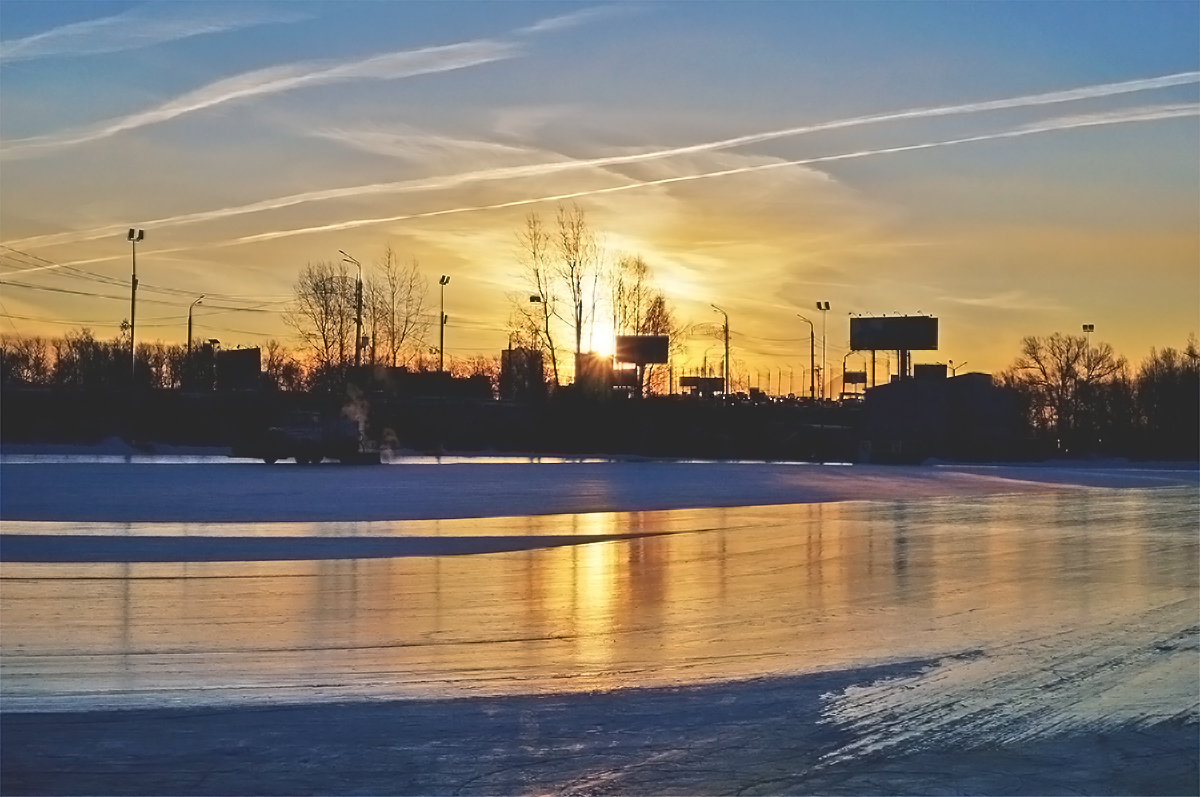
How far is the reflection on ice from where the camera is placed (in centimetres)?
1036

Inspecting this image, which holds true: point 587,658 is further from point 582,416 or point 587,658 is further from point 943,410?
point 943,410

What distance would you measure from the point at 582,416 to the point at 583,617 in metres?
79.1

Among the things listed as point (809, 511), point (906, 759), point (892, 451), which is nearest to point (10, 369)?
point (892, 451)

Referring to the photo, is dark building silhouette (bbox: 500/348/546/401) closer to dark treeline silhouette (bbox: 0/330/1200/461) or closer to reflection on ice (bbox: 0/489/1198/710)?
dark treeline silhouette (bbox: 0/330/1200/461)

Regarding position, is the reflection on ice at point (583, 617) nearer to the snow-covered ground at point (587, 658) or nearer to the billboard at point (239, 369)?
the snow-covered ground at point (587, 658)

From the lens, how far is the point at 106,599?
46.3 feet

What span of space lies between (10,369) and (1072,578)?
481 ft

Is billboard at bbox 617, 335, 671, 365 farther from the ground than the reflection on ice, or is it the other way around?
billboard at bbox 617, 335, 671, 365

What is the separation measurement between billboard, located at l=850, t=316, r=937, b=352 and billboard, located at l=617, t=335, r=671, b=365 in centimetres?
3769

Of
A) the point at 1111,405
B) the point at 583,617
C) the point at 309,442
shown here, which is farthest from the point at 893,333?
the point at 583,617

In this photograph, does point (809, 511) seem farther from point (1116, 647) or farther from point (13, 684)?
point (13, 684)

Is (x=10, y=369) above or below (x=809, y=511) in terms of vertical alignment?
above

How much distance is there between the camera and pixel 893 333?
146 meters

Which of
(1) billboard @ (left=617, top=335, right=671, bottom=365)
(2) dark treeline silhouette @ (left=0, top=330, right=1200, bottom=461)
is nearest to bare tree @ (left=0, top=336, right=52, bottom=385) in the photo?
(2) dark treeline silhouette @ (left=0, top=330, right=1200, bottom=461)
